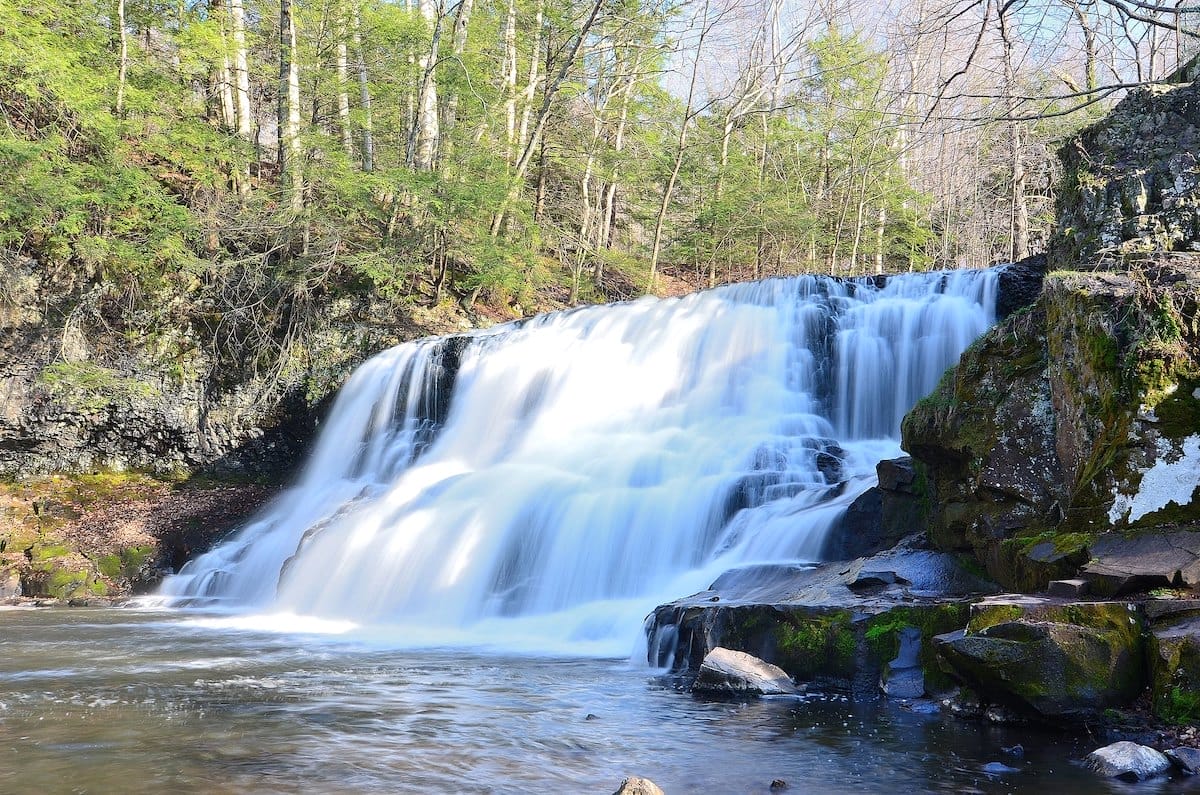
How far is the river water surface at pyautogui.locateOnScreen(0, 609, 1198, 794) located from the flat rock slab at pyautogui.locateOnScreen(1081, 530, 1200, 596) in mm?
875

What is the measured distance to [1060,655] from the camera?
4539mm

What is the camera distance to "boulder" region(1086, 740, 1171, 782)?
3.93m

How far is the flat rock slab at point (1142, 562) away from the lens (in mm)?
4699

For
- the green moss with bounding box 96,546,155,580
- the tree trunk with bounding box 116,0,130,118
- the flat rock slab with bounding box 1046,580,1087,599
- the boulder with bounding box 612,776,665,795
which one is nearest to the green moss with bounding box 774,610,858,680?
the flat rock slab with bounding box 1046,580,1087,599

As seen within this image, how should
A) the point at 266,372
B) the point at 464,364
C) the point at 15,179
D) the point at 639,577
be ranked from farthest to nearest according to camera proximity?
the point at 266,372 → the point at 464,364 → the point at 15,179 → the point at 639,577

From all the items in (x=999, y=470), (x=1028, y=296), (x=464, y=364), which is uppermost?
(x=1028, y=296)

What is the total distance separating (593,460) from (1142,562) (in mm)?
7171

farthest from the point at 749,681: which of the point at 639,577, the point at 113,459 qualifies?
the point at 113,459

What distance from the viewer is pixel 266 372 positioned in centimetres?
1545

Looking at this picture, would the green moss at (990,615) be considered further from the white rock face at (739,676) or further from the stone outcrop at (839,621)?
the white rock face at (739,676)

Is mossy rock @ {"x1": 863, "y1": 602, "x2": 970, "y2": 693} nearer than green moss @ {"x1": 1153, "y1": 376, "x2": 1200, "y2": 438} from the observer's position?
No

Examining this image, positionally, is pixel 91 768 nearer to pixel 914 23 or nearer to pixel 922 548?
pixel 922 548

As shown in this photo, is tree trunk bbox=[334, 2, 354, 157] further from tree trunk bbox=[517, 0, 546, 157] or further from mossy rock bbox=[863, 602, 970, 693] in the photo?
mossy rock bbox=[863, 602, 970, 693]

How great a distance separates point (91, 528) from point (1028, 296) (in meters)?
13.3
